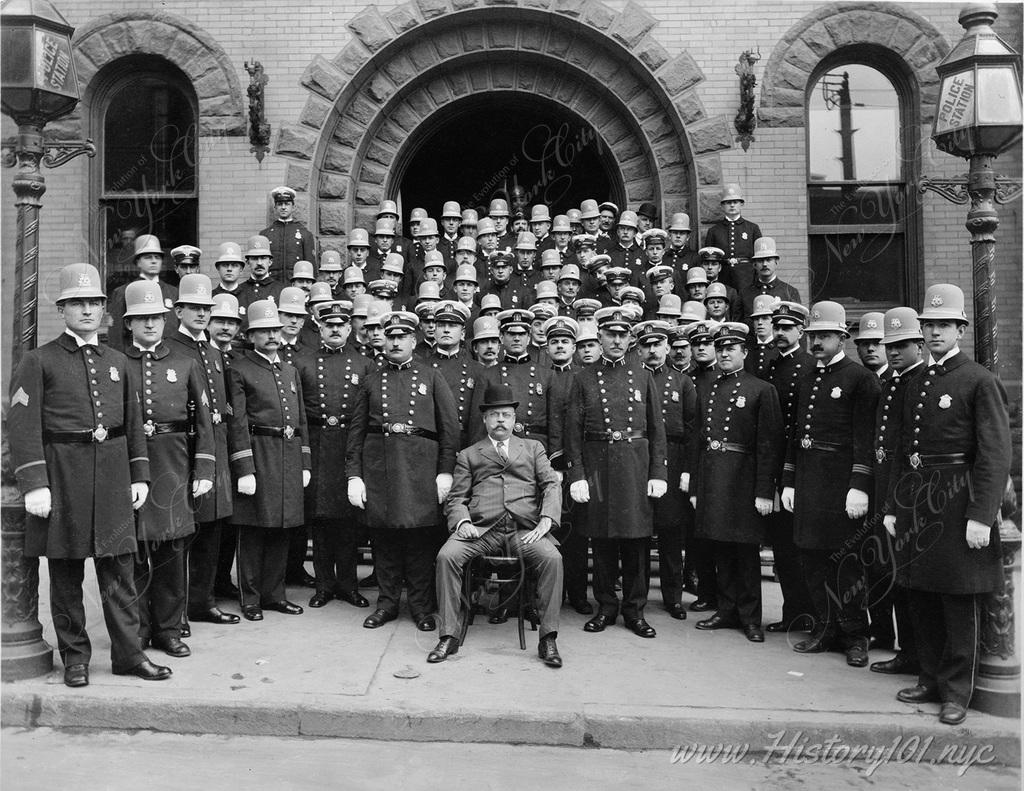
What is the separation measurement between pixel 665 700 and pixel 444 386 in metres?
2.64

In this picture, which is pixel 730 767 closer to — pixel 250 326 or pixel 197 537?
pixel 197 537

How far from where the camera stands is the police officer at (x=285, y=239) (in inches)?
369

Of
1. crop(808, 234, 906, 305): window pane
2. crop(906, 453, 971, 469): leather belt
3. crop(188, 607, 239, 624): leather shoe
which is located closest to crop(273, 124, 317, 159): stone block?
crop(188, 607, 239, 624): leather shoe

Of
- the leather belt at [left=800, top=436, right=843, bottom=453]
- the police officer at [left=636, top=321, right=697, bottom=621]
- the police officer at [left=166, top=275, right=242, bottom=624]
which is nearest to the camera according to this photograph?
the leather belt at [left=800, top=436, right=843, bottom=453]

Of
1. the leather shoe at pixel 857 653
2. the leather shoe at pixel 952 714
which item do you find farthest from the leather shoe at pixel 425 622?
the leather shoe at pixel 952 714

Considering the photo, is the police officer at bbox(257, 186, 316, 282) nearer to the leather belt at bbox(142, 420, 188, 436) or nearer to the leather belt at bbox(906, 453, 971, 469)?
the leather belt at bbox(142, 420, 188, 436)

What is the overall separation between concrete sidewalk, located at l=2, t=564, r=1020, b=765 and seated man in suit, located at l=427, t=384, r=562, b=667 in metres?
0.41

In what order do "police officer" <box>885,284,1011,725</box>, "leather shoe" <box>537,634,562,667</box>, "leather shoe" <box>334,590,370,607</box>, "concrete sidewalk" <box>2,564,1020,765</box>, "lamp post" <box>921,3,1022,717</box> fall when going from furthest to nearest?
"leather shoe" <box>334,590,370,607</box> < "leather shoe" <box>537,634,562,667</box> < "lamp post" <box>921,3,1022,717</box> < "police officer" <box>885,284,1011,725</box> < "concrete sidewalk" <box>2,564,1020,765</box>

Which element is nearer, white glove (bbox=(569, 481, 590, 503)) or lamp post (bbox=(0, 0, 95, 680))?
lamp post (bbox=(0, 0, 95, 680))

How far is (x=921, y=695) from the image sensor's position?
4891 millimetres

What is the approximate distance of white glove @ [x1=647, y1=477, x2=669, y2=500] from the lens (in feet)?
20.0

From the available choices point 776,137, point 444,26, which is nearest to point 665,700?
point 776,137

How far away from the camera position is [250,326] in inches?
253

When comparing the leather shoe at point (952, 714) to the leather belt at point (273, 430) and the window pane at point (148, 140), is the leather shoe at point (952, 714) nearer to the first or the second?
the leather belt at point (273, 430)
